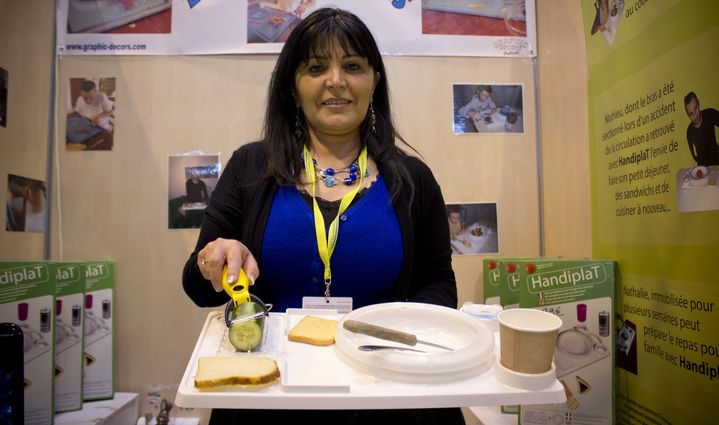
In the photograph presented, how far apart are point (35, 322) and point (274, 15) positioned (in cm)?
147

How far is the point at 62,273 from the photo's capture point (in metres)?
1.63

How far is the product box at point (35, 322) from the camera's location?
139 centimetres

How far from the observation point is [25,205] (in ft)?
5.50

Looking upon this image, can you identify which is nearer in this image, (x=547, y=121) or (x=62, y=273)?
(x=62, y=273)

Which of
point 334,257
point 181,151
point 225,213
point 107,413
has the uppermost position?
point 181,151

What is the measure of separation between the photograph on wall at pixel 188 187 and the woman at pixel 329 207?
710mm

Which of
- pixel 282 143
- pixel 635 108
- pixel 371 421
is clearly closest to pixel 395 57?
pixel 282 143

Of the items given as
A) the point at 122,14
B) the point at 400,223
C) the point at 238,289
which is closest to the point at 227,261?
the point at 238,289

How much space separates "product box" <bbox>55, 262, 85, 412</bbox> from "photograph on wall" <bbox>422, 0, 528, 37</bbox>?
5.75ft

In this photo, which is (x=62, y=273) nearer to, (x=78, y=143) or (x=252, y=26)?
(x=78, y=143)

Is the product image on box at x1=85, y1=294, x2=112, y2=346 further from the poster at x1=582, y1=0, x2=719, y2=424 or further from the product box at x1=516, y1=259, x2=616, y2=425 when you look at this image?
the poster at x1=582, y1=0, x2=719, y2=424

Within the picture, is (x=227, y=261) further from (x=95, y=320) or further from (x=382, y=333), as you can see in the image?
(x=95, y=320)

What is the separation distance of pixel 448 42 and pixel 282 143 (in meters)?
1.08

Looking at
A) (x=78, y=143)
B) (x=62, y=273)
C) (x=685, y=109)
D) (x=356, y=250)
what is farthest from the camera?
(x=78, y=143)
